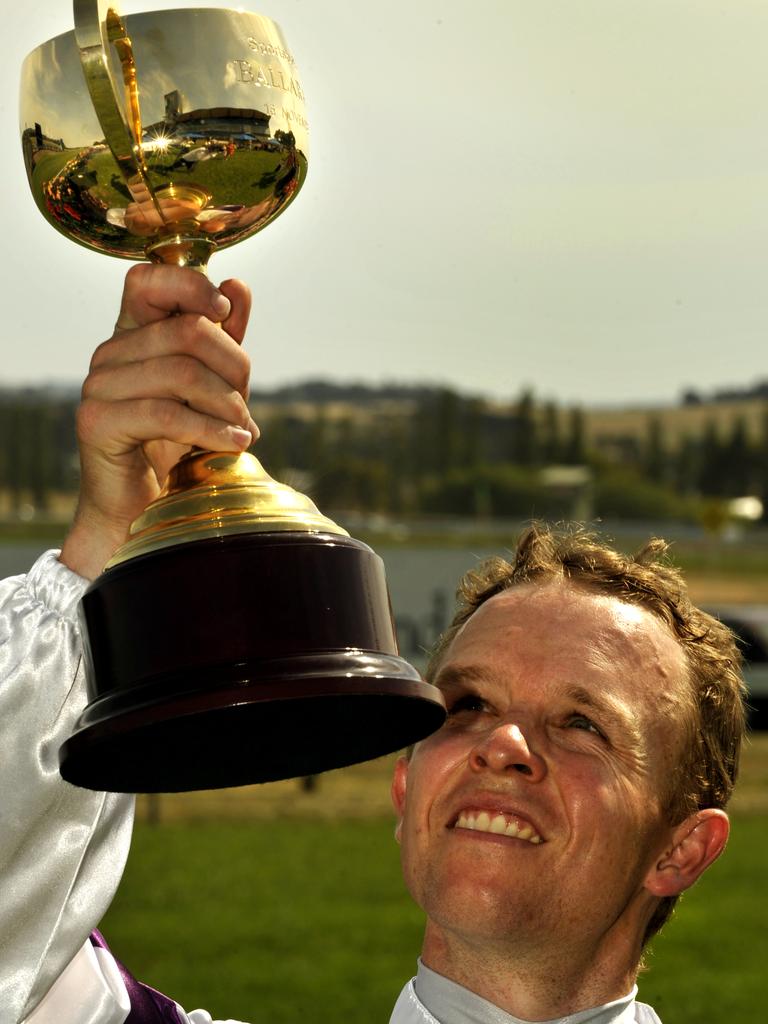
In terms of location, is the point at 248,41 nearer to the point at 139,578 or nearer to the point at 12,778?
the point at 139,578

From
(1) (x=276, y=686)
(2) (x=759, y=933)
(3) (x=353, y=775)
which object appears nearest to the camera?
(1) (x=276, y=686)

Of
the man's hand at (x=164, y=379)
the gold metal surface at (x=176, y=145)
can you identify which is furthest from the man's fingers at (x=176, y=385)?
the gold metal surface at (x=176, y=145)

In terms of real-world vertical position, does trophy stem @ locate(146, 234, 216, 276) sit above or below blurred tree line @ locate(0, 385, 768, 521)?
above

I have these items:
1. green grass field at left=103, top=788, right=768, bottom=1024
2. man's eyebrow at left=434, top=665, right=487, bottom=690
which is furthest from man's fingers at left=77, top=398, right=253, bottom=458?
green grass field at left=103, top=788, right=768, bottom=1024

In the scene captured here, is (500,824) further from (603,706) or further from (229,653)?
(229,653)

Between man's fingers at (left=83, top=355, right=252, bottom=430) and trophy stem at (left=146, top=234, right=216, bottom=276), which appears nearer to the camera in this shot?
man's fingers at (left=83, top=355, right=252, bottom=430)

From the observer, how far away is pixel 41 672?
6.79ft

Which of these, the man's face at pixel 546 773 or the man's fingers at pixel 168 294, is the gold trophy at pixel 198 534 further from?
the man's face at pixel 546 773

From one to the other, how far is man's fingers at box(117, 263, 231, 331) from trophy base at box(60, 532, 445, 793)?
0.27 m

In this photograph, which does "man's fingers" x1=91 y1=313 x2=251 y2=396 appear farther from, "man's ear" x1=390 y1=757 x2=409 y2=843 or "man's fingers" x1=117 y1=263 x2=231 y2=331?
"man's ear" x1=390 y1=757 x2=409 y2=843

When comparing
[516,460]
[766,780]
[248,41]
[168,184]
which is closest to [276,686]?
[168,184]

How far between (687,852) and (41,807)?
3.06ft

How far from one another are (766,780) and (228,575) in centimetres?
2025

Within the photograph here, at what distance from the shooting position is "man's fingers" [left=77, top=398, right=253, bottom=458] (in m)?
1.95
